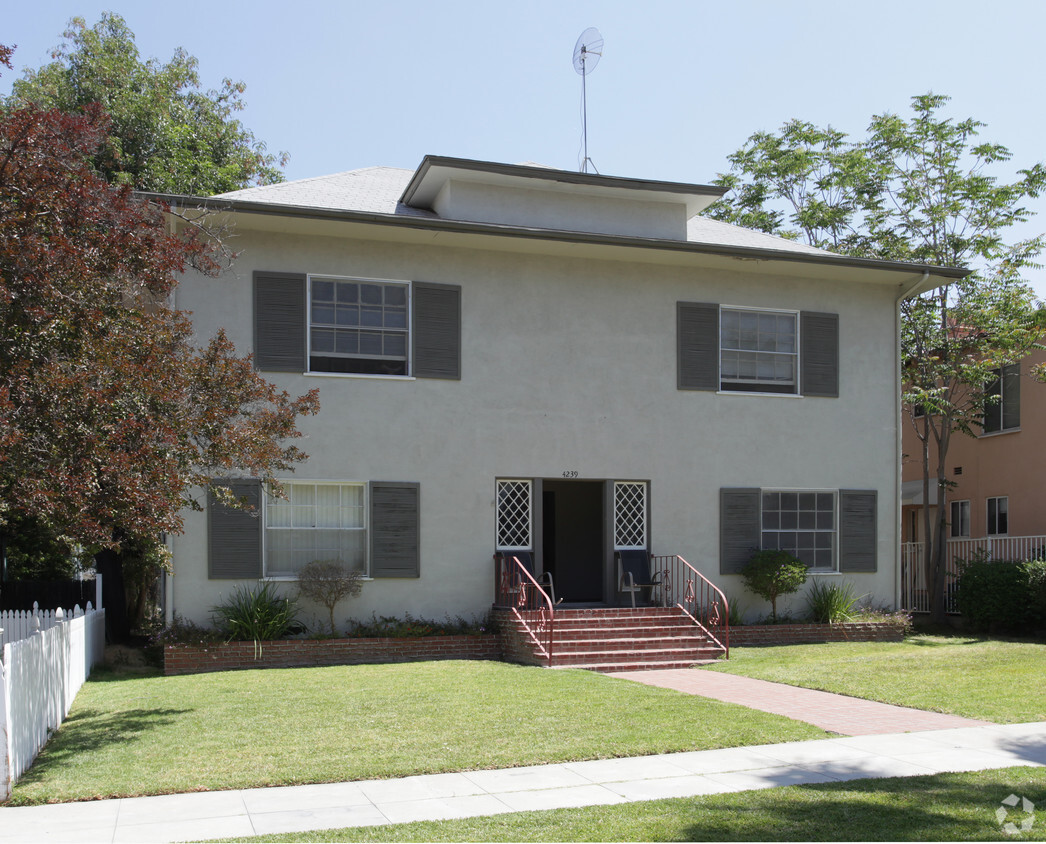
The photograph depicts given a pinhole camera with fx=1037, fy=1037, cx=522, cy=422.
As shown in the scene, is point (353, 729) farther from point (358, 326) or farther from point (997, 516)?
point (997, 516)

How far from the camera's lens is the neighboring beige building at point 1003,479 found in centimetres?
2114

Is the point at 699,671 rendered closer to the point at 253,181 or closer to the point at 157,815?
the point at 157,815

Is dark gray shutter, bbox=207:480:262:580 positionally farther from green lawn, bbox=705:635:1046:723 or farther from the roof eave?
green lawn, bbox=705:635:1046:723

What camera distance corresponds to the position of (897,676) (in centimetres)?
1278

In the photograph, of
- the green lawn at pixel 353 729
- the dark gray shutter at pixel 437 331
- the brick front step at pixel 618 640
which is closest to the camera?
the green lawn at pixel 353 729

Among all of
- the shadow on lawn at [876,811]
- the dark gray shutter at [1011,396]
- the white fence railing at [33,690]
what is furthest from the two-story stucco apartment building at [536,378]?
the shadow on lawn at [876,811]

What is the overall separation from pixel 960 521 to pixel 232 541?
1705 centimetres

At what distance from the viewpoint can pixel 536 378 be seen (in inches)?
661

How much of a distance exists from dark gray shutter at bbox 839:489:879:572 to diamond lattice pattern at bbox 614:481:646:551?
3.75m

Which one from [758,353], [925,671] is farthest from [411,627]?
[758,353]

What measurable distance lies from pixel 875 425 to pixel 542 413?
21.0 ft

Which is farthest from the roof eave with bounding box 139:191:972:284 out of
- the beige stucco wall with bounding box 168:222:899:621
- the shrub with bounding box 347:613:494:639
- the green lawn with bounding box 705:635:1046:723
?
the green lawn with bounding box 705:635:1046:723

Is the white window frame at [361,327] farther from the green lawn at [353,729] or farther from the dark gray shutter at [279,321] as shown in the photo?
the green lawn at [353,729]

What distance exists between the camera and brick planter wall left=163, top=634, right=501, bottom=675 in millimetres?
14086
